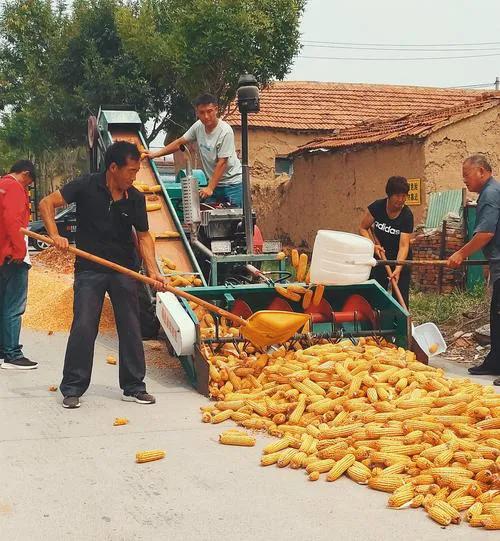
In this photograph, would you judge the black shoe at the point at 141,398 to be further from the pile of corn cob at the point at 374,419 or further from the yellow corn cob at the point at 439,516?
the yellow corn cob at the point at 439,516

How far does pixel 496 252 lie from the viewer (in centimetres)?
769

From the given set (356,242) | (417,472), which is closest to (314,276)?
(356,242)

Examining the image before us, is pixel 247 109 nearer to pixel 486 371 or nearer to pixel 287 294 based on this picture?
pixel 287 294

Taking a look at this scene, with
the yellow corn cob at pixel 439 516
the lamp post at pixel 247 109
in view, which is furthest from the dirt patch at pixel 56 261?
the yellow corn cob at pixel 439 516

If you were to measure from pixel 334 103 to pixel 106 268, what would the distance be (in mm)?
19760

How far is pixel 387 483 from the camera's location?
4.66 metres

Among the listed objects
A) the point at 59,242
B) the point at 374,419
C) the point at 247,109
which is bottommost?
the point at 374,419

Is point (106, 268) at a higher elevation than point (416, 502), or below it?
higher

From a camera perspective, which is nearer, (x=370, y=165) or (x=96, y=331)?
(x=96, y=331)

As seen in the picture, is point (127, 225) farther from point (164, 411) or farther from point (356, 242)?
point (356, 242)

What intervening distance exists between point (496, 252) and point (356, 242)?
5.12 ft

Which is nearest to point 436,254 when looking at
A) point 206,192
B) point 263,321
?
point 206,192

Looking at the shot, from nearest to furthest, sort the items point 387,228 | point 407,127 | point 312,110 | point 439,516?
point 439,516 < point 387,228 < point 407,127 < point 312,110

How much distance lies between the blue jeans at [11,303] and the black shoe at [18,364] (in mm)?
37
